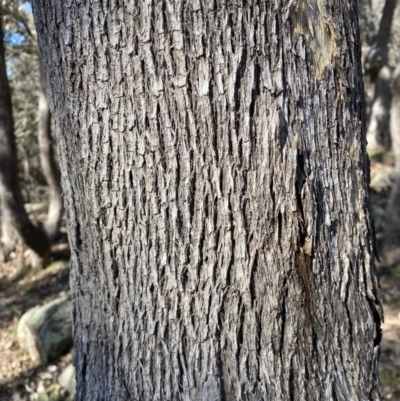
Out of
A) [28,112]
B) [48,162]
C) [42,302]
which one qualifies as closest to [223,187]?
[42,302]

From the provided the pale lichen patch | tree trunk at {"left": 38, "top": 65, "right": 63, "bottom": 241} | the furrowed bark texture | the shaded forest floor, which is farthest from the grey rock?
the pale lichen patch

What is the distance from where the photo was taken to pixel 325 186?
126 centimetres

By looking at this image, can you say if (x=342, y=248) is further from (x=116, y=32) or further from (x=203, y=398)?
(x=116, y=32)

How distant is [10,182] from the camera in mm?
6266

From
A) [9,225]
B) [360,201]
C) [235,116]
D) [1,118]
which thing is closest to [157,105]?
[235,116]

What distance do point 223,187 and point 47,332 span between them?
4.17m

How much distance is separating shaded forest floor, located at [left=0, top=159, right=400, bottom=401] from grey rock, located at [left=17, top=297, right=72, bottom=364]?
10 centimetres

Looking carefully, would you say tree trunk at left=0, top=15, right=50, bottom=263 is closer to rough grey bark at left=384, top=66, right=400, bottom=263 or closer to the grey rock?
the grey rock

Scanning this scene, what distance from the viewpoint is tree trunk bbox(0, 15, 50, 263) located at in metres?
5.98

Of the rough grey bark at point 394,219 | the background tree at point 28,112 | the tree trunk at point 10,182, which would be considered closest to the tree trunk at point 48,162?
the background tree at point 28,112

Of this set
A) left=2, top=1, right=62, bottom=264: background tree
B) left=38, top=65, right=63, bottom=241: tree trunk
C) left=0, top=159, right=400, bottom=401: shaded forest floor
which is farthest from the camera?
left=38, top=65, right=63, bottom=241: tree trunk

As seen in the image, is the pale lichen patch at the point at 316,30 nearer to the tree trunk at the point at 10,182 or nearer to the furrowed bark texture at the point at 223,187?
the furrowed bark texture at the point at 223,187

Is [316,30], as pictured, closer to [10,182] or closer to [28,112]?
[10,182]

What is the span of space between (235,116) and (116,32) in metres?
0.39
